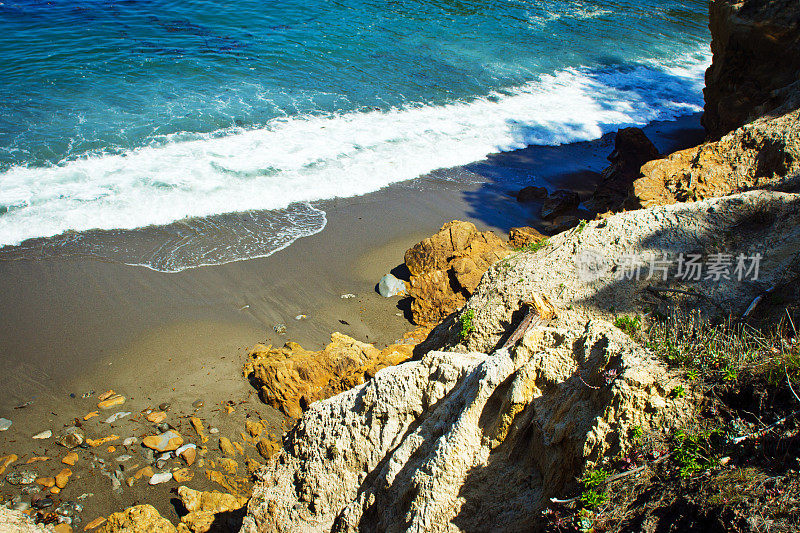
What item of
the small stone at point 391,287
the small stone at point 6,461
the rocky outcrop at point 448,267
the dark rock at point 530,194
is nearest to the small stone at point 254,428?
the small stone at point 6,461

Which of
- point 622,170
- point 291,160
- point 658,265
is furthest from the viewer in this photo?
point 291,160

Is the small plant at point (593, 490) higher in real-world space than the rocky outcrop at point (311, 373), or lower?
higher

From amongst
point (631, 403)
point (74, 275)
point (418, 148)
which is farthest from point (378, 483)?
point (418, 148)

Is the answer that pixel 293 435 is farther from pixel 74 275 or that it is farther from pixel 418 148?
pixel 418 148

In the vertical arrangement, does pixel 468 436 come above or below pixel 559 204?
above

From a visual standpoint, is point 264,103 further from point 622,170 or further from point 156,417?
point 156,417

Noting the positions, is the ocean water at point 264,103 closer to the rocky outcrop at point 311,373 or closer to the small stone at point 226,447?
the rocky outcrop at point 311,373

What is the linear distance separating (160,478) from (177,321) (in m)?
3.06

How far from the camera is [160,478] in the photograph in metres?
6.08

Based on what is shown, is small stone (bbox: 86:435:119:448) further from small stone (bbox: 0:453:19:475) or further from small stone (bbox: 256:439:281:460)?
small stone (bbox: 256:439:281:460)

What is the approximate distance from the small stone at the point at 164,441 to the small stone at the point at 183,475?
1.18 feet

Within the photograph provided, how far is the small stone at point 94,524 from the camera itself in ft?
18.1

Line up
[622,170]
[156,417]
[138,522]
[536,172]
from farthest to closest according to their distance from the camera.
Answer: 1. [536,172]
2. [622,170]
3. [156,417]
4. [138,522]

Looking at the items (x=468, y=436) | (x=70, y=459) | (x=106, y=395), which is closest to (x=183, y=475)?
(x=70, y=459)
